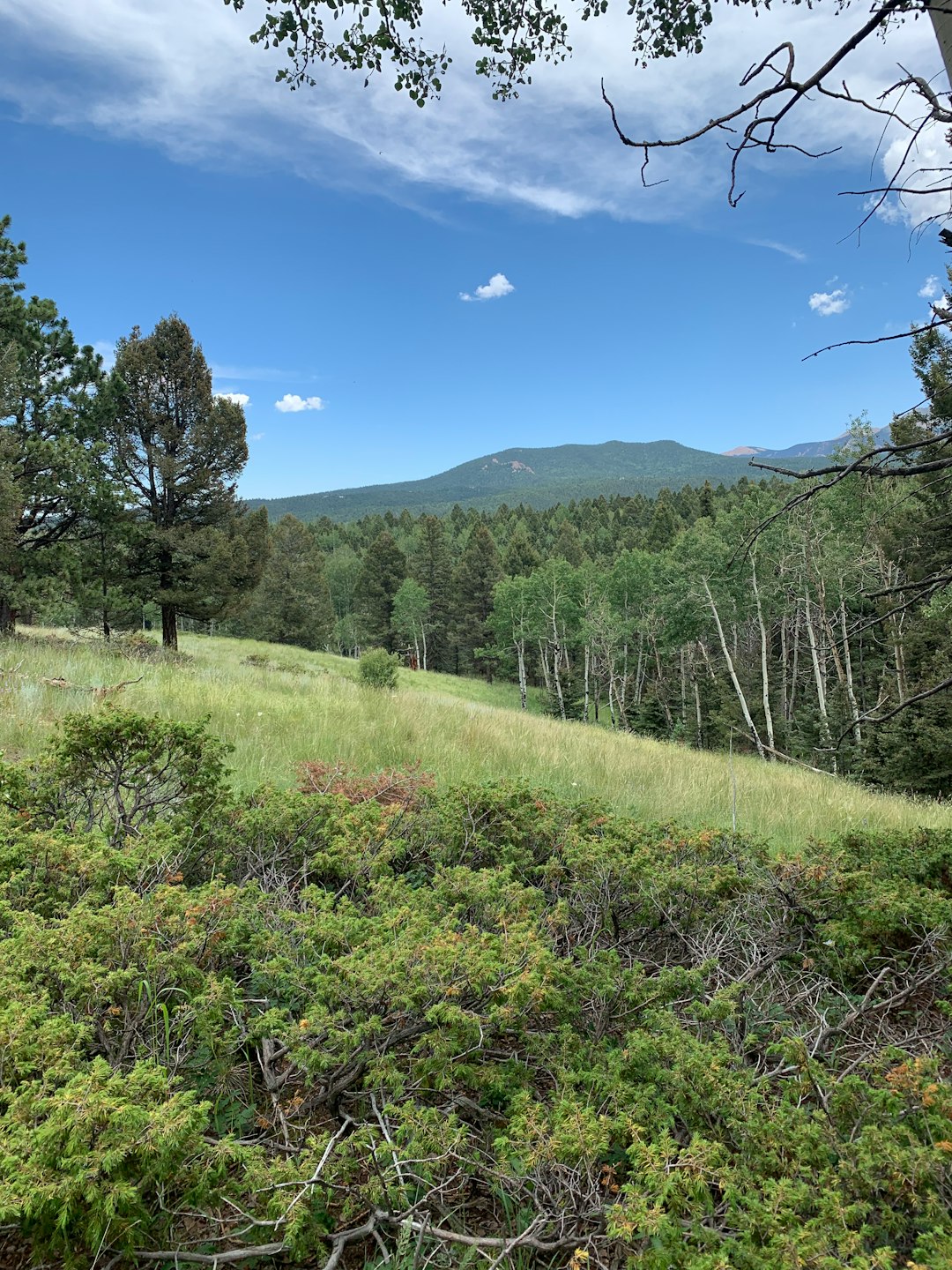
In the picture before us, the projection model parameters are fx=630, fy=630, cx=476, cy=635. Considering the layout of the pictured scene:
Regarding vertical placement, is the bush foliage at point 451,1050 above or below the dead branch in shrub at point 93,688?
below

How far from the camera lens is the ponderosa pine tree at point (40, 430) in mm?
10938

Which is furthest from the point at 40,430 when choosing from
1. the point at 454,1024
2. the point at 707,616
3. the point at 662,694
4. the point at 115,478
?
the point at 662,694

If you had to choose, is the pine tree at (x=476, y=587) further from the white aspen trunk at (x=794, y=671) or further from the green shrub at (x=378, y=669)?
the green shrub at (x=378, y=669)

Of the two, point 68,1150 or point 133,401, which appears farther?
point 133,401

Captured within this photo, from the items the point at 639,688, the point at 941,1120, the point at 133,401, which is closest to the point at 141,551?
the point at 133,401

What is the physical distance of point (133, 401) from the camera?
1579 centimetres

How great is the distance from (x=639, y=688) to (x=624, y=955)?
40423 mm

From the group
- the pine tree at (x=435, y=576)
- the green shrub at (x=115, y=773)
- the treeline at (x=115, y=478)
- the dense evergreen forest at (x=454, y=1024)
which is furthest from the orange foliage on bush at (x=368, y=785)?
the pine tree at (x=435, y=576)

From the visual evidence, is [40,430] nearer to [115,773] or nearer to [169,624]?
[169,624]

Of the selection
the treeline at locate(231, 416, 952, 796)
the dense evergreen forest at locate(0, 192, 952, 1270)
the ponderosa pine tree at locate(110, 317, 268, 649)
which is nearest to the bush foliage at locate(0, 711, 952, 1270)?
the dense evergreen forest at locate(0, 192, 952, 1270)

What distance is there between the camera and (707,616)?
3091 centimetres

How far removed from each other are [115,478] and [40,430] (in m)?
2.60

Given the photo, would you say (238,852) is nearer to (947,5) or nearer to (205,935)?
(205,935)

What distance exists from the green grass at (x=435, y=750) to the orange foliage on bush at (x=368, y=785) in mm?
479
